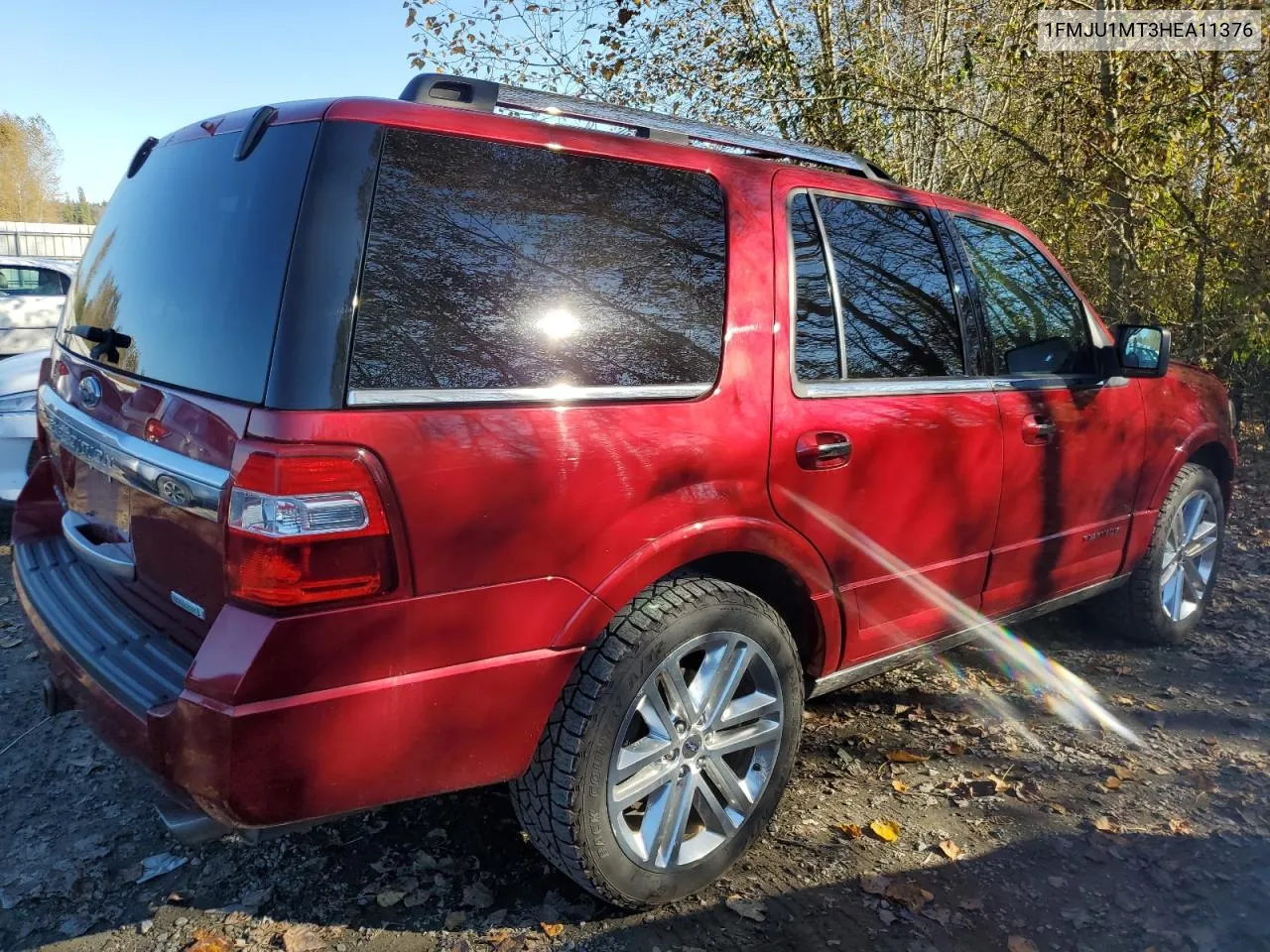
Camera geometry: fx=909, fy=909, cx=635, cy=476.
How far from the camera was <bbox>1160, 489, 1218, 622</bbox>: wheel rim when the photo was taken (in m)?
4.40

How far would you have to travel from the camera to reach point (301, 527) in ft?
5.72

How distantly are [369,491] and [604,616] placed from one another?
66 centimetres

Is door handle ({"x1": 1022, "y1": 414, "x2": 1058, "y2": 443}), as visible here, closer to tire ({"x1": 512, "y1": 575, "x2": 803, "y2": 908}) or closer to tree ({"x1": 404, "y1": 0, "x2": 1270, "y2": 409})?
tire ({"x1": 512, "y1": 575, "x2": 803, "y2": 908})

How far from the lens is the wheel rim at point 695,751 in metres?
2.29

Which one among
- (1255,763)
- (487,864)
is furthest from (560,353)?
(1255,763)

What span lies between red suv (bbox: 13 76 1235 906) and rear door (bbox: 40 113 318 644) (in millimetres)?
12

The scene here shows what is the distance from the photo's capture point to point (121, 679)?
2039 millimetres

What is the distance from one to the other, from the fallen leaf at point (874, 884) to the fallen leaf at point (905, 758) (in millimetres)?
692

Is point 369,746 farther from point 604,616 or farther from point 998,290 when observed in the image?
point 998,290

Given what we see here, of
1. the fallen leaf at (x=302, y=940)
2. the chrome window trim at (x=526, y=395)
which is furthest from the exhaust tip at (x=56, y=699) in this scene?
the chrome window trim at (x=526, y=395)

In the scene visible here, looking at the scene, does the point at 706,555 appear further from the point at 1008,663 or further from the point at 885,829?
the point at 1008,663

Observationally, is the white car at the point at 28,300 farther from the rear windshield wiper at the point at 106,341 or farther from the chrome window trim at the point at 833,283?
the chrome window trim at the point at 833,283

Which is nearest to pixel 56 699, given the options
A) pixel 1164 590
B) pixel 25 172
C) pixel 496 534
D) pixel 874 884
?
pixel 496 534

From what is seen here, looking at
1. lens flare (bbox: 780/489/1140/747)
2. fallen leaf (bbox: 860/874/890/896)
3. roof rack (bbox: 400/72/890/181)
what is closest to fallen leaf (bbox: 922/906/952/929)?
fallen leaf (bbox: 860/874/890/896)
